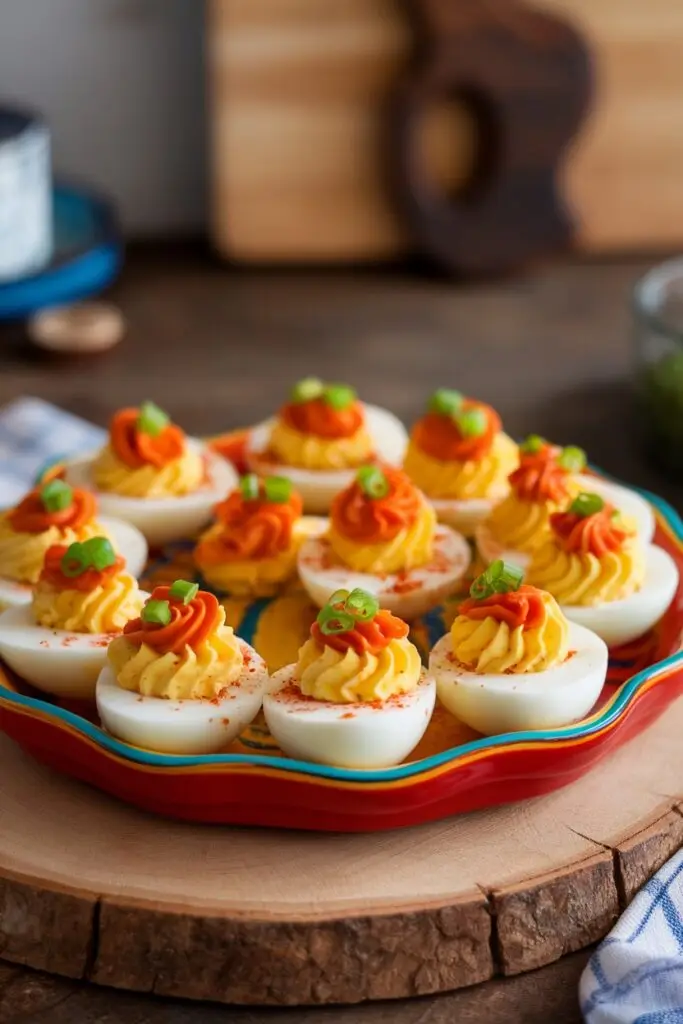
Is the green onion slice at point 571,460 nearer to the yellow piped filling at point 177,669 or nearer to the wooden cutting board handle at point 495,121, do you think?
the yellow piped filling at point 177,669

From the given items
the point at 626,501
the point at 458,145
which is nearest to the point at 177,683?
the point at 626,501

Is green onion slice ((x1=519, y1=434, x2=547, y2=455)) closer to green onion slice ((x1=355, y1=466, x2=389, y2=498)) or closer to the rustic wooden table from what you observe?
green onion slice ((x1=355, y1=466, x2=389, y2=498))

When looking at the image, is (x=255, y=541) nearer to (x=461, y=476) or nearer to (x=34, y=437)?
(x=461, y=476)

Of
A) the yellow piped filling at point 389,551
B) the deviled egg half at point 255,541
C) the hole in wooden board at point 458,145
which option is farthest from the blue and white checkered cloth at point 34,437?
the hole in wooden board at point 458,145

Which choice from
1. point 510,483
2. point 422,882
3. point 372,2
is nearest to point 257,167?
point 372,2

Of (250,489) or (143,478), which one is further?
(143,478)

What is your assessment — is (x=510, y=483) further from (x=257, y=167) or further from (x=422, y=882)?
(x=257, y=167)
